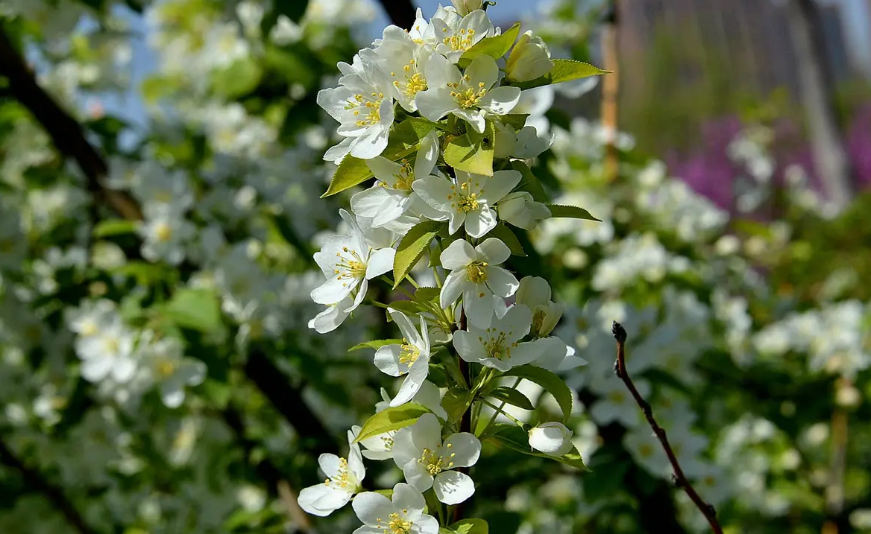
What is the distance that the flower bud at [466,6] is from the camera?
3.06 feet

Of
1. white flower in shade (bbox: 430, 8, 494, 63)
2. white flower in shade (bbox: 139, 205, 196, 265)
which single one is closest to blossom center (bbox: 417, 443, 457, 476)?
white flower in shade (bbox: 430, 8, 494, 63)

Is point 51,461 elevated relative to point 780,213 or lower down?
elevated

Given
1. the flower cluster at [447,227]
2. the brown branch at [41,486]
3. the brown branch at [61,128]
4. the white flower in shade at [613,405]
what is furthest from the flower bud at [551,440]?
the brown branch at [41,486]

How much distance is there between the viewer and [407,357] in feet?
3.11

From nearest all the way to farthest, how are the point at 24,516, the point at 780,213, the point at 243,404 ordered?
1. the point at 24,516
2. the point at 243,404
3. the point at 780,213

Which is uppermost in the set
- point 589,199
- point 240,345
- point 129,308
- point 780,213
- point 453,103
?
point 453,103

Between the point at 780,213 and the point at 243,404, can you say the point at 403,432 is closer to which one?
the point at 243,404

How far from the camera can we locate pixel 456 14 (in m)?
0.94

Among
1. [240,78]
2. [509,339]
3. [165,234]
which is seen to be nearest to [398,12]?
[240,78]

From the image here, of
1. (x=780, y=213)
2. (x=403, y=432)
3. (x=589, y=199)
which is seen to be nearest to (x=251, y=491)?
(x=589, y=199)

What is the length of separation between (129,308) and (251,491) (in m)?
1.17

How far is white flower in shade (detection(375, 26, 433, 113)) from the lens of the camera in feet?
2.96

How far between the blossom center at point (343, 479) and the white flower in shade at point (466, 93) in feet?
1.47

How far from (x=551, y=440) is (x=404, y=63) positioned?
17.4 inches
